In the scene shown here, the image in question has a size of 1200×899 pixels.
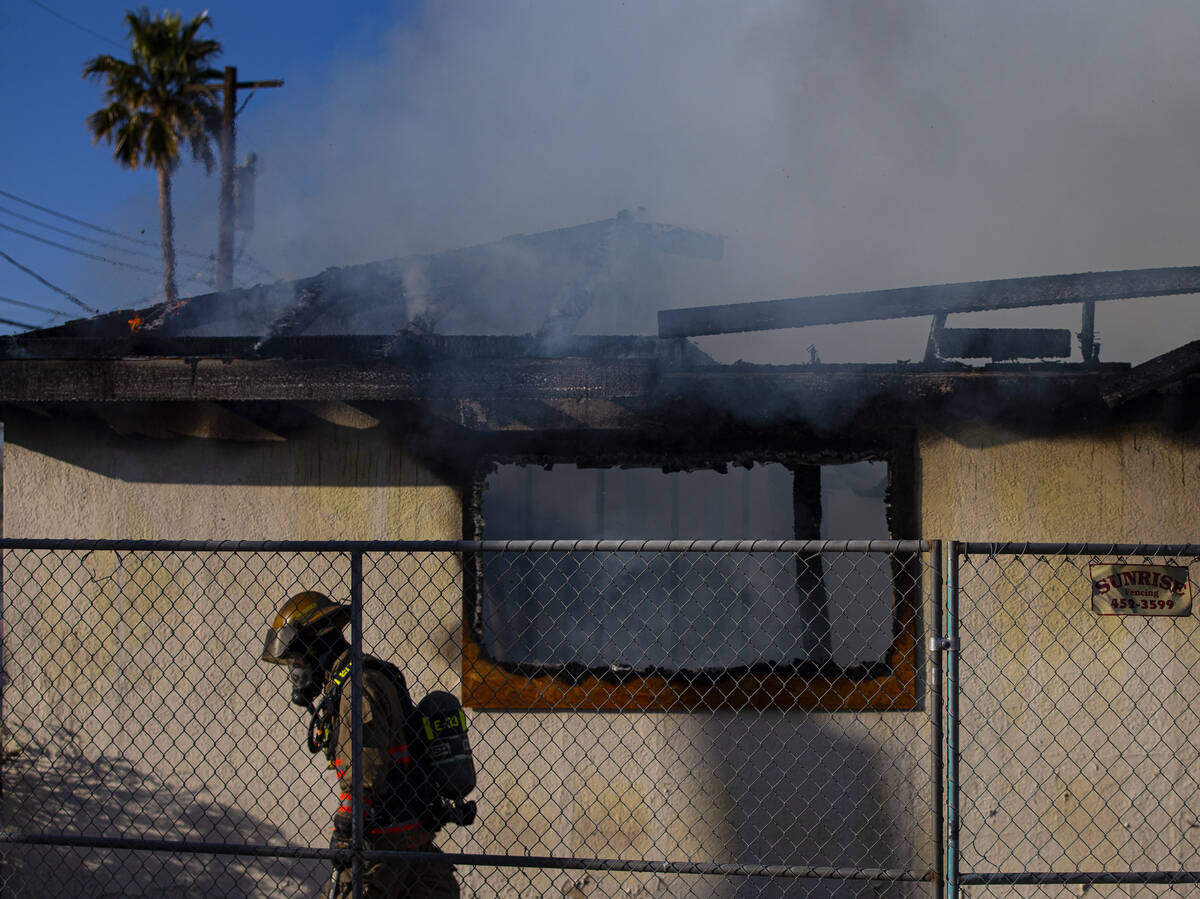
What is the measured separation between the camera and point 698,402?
4555 millimetres

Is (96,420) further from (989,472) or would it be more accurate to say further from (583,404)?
(989,472)

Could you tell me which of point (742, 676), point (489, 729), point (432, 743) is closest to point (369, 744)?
point (432, 743)

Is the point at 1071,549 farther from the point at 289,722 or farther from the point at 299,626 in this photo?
the point at 289,722

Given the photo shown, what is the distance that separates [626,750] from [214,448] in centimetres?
274

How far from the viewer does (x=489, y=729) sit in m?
4.82

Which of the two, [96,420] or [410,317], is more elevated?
[410,317]

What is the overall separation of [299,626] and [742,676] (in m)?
2.25

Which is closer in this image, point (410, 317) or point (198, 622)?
point (198, 622)

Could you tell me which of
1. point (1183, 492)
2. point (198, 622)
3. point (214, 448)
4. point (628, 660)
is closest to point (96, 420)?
point (214, 448)

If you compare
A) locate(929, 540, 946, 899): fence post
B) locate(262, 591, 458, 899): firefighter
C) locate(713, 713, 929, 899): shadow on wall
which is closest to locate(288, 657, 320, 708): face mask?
locate(262, 591, 458, 899): firefighter

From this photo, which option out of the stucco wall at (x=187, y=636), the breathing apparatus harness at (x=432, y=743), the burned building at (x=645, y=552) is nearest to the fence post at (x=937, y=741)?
the burned building at (x=645, y=552)

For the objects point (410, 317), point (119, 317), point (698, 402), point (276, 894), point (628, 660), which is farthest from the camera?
point (410, 317)

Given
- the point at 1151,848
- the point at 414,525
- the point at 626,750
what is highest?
the point at 414,525

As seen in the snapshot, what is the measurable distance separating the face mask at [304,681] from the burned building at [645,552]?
3.82 feet
